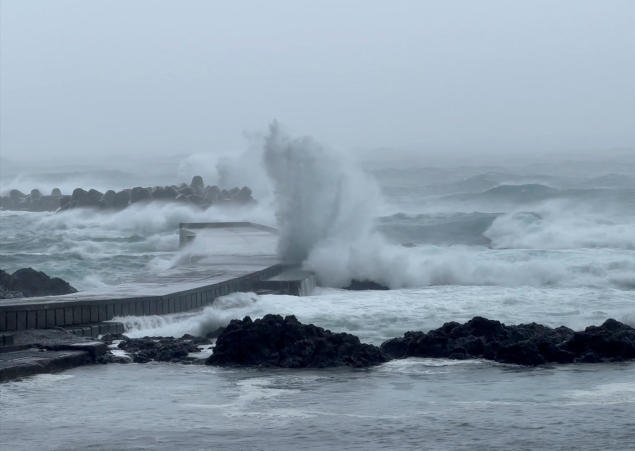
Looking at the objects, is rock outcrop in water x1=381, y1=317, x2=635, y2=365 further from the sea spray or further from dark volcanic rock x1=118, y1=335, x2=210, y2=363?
the sea spray

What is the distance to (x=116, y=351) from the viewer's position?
53.2ft

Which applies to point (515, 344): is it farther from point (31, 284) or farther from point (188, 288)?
point (31, 284)

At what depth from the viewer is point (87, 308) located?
1788 centimetres

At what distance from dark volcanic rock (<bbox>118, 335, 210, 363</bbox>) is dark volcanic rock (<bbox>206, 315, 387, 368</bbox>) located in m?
0.56

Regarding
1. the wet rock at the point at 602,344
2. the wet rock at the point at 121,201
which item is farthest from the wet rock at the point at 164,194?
the wet rock at the point at 602,344

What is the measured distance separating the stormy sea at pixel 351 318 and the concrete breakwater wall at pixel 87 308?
312 millimetres

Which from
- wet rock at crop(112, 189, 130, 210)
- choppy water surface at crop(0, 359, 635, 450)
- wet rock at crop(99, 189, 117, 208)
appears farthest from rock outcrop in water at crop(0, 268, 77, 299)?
wet rock at crop(99, 189, 117, 208)

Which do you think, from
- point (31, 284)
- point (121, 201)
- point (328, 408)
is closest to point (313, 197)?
point (31, 284)

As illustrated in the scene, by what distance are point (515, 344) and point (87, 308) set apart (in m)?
6.17

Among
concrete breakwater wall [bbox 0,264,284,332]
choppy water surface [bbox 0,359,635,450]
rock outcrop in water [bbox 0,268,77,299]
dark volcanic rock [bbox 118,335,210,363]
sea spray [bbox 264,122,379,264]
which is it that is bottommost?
choppy water surface [bbox 0,359,635,450]

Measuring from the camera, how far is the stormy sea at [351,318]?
38.3 ft

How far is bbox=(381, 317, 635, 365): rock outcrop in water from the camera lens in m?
15.2

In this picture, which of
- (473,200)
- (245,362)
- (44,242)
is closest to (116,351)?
(245,362)

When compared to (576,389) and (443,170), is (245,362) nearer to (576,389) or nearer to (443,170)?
(576,389)
